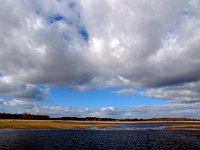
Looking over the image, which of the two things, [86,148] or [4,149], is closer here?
[4,149]

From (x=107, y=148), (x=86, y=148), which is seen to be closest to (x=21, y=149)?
(x=86, y=148)

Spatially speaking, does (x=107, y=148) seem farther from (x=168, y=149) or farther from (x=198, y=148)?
(x=198, y=148)

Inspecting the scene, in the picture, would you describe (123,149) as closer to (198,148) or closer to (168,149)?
(168,149)

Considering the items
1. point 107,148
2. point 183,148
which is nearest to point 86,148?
point 107,148

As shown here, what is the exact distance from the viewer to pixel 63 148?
46.5 metres

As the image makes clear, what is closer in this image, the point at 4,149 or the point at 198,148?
the point at 4,149

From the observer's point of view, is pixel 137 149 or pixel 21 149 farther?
pixel 137 149

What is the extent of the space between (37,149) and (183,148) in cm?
2397

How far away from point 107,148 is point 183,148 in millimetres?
12689

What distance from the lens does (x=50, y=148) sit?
152 feet

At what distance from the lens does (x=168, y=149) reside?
45.8m

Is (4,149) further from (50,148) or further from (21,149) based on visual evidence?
(50,148)

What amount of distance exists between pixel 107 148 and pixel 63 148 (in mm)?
7301

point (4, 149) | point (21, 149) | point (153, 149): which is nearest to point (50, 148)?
point (21, 149)
